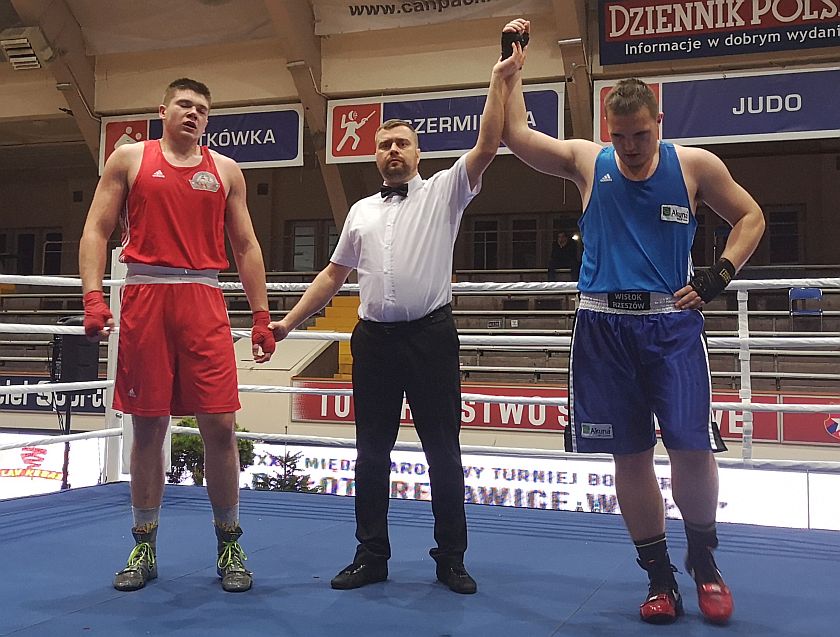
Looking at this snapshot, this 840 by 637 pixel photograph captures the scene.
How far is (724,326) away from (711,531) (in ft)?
20.8

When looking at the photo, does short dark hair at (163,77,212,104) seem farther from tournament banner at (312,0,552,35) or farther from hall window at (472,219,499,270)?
hall window at (472,219,499,270)

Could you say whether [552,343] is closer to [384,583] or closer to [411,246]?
[411,246]

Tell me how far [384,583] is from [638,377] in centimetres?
79

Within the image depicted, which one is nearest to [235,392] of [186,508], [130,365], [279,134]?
[130,365]

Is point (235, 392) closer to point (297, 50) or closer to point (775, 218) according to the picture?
point (297, 50)

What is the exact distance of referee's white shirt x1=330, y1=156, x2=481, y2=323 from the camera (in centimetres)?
191

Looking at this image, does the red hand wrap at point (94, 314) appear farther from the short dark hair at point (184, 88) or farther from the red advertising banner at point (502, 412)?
the red advertising banner at point (502, 412)

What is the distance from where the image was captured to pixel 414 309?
1.91m

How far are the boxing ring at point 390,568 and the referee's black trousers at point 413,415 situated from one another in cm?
13

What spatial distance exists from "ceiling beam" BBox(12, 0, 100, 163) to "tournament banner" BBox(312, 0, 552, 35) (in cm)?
243

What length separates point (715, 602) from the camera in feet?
5.22

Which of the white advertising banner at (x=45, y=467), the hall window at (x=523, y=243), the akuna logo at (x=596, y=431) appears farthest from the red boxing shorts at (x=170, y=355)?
the hall window at (x=523, y=243)

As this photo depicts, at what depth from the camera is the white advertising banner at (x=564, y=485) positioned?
9.95ft

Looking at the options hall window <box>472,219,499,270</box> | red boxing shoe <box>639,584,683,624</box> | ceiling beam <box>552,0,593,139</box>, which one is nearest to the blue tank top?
red boxing shoe <box>639,584,683,624</box>
